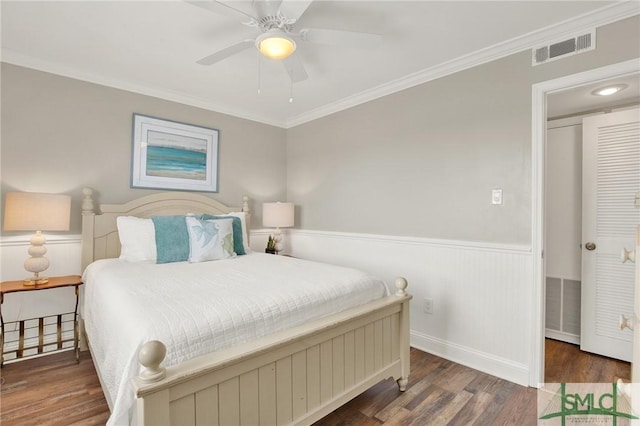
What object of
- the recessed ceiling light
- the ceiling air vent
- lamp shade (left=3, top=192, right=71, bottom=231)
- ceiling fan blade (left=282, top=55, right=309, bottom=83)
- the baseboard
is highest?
the ceiling air vent

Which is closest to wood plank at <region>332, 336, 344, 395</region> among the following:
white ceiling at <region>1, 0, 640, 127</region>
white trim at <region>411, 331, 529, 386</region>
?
white trim at <region>411, 331, 529, 386</region>

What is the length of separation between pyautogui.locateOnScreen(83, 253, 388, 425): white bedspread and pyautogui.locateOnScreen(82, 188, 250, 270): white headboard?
1.51 ft

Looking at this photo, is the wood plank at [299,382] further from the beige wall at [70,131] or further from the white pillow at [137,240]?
the beige wall at [70,131]

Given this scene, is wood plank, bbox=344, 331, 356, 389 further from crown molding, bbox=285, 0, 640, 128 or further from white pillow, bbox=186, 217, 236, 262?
crown molding, bbox=285, 0, 640, 128

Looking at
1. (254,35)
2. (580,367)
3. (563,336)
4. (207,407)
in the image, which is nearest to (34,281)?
(207,407)

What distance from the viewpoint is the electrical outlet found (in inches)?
109

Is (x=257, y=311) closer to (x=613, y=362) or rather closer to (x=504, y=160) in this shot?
(x=504, y=160)

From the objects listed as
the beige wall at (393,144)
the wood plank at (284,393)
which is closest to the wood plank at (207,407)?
the wood plank at (284,393)

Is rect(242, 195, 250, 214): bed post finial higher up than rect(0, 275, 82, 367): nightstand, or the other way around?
rect(242, 195, 250, 214): bed post finial

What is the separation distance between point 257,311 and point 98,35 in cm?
228

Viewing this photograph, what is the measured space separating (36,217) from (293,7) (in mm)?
2354

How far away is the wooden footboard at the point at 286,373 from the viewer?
1.11 meters

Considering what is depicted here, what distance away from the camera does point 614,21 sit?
1918 mm

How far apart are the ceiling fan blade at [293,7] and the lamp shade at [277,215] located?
7.56 feet
